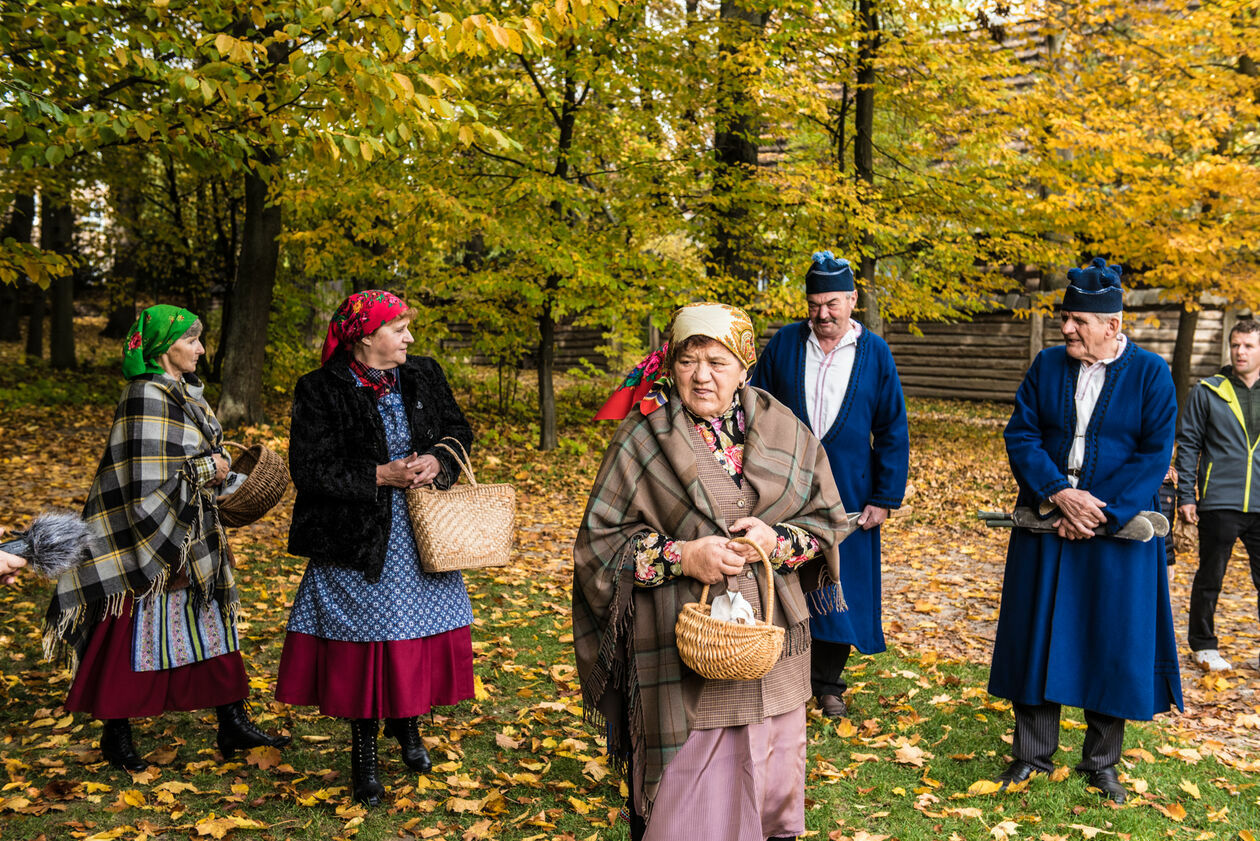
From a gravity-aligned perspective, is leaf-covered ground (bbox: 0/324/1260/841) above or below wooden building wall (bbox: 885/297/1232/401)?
below

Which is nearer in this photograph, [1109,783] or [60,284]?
[1109,783]

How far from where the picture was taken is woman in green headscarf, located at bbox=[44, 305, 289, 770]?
3.93 m

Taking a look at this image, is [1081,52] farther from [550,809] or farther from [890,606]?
[550,809]

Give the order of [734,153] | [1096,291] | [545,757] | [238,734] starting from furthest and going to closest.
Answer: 1. [734,153]
2. [545,757]
3. [238,734]
4. [1096,291]

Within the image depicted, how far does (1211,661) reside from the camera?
5801 mm

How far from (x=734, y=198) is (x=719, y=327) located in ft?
25.8

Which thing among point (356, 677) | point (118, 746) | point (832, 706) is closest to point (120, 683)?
point (118, 746)

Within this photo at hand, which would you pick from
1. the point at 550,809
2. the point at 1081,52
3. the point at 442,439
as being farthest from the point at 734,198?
the point at 550,809

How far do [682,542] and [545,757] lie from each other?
2117 millimetres

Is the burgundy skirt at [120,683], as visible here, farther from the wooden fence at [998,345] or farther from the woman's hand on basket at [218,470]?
the wooden fence at [998,345]

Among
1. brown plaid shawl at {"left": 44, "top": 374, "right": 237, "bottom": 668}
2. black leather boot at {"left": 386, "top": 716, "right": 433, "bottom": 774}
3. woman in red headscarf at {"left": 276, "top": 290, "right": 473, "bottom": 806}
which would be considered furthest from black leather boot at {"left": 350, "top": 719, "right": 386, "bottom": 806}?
brown plaid shawl at {"left": 44, "top": 374, "right": 237, "bottom": 668}

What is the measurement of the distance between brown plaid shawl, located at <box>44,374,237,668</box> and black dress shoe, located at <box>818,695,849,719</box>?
2.96 meters

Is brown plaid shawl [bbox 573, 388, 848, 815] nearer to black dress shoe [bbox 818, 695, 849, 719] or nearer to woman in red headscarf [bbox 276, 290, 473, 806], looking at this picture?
woman in red headscarf [bbox 276, 290, 473, 806]

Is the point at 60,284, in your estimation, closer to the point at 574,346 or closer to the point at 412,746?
the point at 574,346
